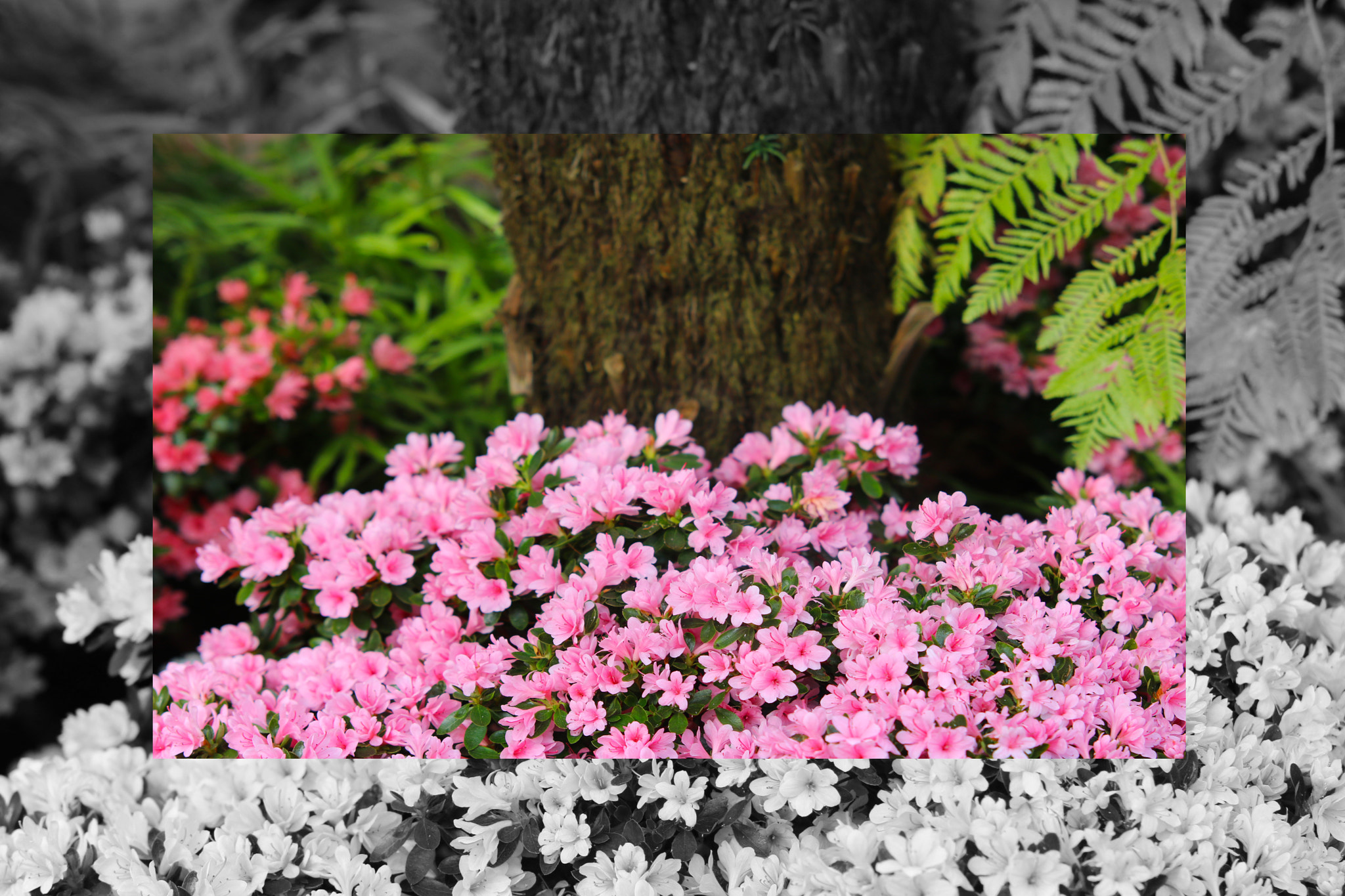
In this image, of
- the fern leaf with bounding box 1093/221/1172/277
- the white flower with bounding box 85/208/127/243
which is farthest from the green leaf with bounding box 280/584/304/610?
the white flower with bounding box 85/208/127/243

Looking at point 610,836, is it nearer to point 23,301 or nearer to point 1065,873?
point 1065,873

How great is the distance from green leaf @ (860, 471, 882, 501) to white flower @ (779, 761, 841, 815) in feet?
1.22

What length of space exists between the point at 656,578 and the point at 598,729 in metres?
0.20

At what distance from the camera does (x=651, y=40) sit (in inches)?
56.6

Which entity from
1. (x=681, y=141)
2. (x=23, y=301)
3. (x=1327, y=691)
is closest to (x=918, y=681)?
(x=1327, y=691)

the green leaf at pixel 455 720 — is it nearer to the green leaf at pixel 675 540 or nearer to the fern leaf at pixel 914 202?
the green leaf at pixel 675 540

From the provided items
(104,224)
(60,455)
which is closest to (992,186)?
(60,455)

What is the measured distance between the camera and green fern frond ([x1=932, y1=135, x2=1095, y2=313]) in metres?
1.21

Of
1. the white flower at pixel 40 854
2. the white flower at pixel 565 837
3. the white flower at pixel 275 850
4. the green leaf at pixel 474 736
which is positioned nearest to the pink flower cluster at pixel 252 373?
the white flower at pixel 40 854

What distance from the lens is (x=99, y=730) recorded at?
4.40 feet

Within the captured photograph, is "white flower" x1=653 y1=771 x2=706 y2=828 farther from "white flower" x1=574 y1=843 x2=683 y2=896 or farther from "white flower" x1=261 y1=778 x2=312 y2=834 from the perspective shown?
"white flower" x1=261 y1=778 x2=312 y2=834

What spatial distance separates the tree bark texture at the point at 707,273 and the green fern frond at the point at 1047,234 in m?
0.17

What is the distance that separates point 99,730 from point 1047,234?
5.15ft

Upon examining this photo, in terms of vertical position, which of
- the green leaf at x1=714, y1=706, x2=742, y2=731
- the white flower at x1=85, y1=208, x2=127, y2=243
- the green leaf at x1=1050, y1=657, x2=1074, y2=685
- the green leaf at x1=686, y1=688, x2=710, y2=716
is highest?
the white flower at x1=85, y1=208, x2=127, y2=243
